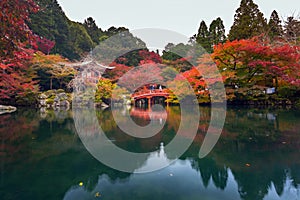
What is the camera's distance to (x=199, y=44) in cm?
1631

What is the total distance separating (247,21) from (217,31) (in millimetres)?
2700

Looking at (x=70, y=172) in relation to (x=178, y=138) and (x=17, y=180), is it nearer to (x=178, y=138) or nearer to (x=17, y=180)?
(x=17, y=180)

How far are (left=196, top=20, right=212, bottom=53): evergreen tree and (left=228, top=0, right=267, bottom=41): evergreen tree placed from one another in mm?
1712

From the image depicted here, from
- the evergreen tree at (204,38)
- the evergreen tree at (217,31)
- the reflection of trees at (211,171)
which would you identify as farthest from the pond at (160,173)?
the evergreen tree at (217,31)

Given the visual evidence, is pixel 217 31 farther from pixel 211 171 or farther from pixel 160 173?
pixel 160 173

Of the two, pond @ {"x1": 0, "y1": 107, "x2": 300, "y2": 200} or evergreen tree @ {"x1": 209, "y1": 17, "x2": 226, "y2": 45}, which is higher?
evergreen tree @ {"x1": 209, "y1": 17, "x2": 226, "y2": 45}

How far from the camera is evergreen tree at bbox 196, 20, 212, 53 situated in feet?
51.9

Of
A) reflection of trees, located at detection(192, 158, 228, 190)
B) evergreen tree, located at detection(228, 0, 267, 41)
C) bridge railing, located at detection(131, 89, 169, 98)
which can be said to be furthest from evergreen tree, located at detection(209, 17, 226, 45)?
reflection of trees, located at detection(192, 158, 228, 190)

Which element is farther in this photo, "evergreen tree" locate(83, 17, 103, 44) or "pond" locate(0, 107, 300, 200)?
"evergreen tree" locate(83, 17, 103, 44)

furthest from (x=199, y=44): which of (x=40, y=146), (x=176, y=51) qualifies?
(x=40, y=146)

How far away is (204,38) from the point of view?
16.4 metres

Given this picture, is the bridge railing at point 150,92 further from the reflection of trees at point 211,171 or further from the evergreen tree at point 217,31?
the reflection of trees at point 211,171

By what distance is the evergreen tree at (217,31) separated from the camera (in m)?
16.4

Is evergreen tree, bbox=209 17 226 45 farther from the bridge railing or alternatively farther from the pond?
the pond
